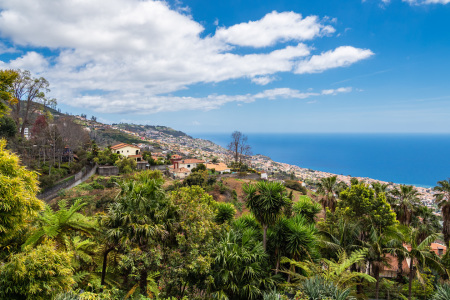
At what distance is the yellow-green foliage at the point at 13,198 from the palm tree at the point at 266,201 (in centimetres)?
744

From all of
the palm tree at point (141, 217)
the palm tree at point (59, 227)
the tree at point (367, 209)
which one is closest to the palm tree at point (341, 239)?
the tree at point (367, 209)

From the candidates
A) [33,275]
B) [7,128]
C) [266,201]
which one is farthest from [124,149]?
[33,275]

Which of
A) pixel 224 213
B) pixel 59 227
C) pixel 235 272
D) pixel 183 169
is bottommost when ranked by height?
pixel 235 272

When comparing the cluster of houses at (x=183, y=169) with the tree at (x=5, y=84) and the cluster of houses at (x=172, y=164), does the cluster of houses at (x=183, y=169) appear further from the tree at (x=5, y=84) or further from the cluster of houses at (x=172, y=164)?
the tree at (x=5, y=84)

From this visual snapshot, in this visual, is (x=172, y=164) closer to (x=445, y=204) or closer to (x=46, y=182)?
(x=46, y=182)

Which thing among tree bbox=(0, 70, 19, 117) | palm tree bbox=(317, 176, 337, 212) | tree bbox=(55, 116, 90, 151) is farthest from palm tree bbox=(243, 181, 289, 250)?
tree bbox=(55, 116, 90, 151)

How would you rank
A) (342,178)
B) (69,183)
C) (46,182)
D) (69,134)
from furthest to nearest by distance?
(342,178)
(69,134)
(69,183)
(46,182)

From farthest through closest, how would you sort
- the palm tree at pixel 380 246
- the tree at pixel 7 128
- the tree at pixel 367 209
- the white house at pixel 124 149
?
the white house at pixel 124 149, the tree at pixel 7 128, the tree at pixel 367 209, the palm tree at pixel 380 246

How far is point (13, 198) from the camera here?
5.33 metres

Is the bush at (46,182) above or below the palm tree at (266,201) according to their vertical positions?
below

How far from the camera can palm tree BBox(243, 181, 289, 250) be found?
9.74 m

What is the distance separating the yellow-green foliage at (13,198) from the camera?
527 centimetres

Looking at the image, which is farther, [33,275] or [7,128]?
[7,128]

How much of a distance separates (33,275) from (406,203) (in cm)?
2190
